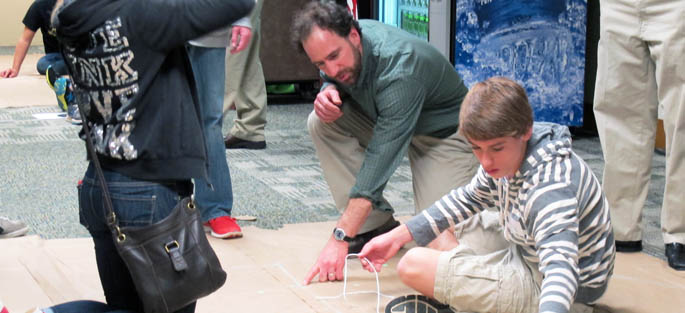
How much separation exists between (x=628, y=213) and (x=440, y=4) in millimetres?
2217

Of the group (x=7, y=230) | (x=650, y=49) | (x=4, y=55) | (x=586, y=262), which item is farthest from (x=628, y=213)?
(x=4, y=55)

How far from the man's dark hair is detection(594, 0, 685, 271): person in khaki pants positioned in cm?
Result: 75

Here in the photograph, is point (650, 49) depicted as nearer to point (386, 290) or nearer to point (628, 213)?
point (628, 213)

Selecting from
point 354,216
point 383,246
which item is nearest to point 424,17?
point 354,216

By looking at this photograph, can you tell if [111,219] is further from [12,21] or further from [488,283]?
[12,21]

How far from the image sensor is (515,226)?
1761mm

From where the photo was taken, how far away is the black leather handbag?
1364mm

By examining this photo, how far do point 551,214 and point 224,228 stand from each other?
117cm

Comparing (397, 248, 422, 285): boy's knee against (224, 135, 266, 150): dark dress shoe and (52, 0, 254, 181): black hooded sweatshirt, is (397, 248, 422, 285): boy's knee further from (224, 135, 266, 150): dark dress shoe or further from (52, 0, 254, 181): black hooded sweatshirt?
(224, 135, 266, 150): dark dress shoe

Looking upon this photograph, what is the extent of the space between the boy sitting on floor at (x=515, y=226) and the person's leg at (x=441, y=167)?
41 centimetres

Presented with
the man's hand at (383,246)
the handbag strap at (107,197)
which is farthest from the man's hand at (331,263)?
the handbag strap at (107,197)

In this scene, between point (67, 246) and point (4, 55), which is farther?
point (4, 55)

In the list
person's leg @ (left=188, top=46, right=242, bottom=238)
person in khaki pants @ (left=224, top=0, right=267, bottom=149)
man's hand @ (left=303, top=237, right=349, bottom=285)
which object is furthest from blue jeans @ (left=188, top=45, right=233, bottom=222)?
person in khaki pants @ (left=224, top=0, right=267, bottom=149)

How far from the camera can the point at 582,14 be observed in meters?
4.06
